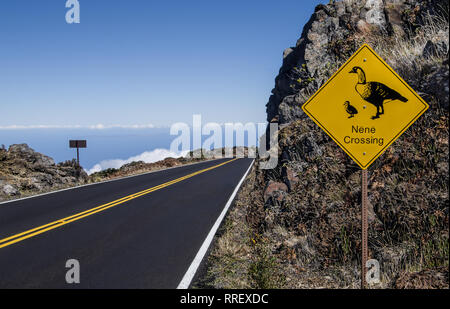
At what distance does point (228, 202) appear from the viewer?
34.8ft

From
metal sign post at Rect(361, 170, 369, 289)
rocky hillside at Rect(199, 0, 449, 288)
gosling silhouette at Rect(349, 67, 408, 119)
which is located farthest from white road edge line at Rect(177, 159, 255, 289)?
gosling silhouette at Rect(349, 67, 408, 119)

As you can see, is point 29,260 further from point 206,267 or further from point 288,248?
point 288,248

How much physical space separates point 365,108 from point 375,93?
8.9 inches

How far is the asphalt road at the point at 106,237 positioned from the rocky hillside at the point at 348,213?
928 mm

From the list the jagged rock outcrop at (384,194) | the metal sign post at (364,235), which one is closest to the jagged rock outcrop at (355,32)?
the jagged rock outcrop at (384,194)

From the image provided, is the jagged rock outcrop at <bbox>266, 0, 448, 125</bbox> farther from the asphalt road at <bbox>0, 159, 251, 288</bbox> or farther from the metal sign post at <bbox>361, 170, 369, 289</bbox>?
the asphalt road at <bbox>0, 159, 251, 288</bbox>

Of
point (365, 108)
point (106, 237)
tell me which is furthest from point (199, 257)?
point (365, 108)

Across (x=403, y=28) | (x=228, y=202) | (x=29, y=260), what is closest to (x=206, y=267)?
(x=29, y=260)

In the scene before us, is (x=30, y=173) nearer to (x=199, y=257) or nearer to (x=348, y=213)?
(x=199, y=257)

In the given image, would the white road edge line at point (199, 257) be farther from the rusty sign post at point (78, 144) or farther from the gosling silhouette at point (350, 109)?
the rusty sign post at point (78, 144)

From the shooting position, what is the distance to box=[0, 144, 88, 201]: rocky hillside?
45.4ft

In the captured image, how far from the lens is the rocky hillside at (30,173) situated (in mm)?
13836
